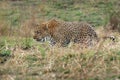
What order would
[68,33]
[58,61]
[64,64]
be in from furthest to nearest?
[68,33]
[58,61]
[64,64]

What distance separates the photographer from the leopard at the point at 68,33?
10211mm

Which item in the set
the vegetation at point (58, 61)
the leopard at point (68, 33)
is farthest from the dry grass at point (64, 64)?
the leopard at point (68, 33)

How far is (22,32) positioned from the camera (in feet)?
41.3

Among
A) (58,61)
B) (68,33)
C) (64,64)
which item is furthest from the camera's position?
(68,33)

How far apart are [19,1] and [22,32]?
634 cm

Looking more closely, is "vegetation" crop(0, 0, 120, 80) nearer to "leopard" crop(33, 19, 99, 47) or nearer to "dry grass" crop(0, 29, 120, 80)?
"dry grass" crop(0, 29, 120, 80)

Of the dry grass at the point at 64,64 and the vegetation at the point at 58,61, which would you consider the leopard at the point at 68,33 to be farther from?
the dry grass at the point at 64,64

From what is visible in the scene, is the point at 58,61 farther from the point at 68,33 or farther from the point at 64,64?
the point at 68,33

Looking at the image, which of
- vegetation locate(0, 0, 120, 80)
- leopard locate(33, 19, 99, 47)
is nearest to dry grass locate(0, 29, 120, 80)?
vegetation locate(0, 0, 120, 80)

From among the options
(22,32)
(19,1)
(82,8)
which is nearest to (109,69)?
(22,32)

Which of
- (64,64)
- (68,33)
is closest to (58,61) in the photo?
(64,64)

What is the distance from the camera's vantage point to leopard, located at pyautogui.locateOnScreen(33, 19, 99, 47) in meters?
10.2

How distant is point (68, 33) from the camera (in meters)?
10.4

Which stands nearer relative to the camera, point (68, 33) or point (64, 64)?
point (64, 64)
